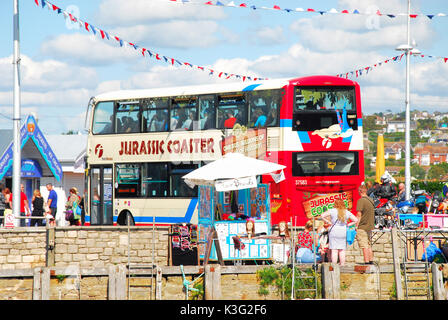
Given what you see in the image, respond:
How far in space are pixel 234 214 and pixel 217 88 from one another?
4318 millimetres

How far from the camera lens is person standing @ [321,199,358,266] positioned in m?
18.3

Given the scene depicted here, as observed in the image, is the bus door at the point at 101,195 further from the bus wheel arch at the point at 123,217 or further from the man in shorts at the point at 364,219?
the man in shorts at the point at 364,219

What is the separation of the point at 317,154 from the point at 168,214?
500cm

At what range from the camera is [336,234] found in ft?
60.8

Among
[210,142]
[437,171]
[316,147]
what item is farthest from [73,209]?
[437,171]

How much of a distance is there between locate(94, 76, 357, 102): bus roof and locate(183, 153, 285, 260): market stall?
8.32ft

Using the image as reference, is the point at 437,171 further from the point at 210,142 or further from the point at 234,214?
the point at 234,214

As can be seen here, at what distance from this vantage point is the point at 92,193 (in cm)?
2747

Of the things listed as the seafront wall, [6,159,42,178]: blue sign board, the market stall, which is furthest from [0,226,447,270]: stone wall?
[6,159,42,178]: blue sign board

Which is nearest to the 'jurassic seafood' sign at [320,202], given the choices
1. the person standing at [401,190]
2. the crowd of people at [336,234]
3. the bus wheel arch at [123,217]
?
the crowd of people at [336,234]

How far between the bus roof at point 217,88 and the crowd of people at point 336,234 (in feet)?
13.6

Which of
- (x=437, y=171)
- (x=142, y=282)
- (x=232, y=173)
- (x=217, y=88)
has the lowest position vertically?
(x=142, y=282)

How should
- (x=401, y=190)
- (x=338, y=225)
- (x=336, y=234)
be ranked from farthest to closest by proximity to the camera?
(x=401, y=190) < (x=336, y=234) < (x=338, y=225)
